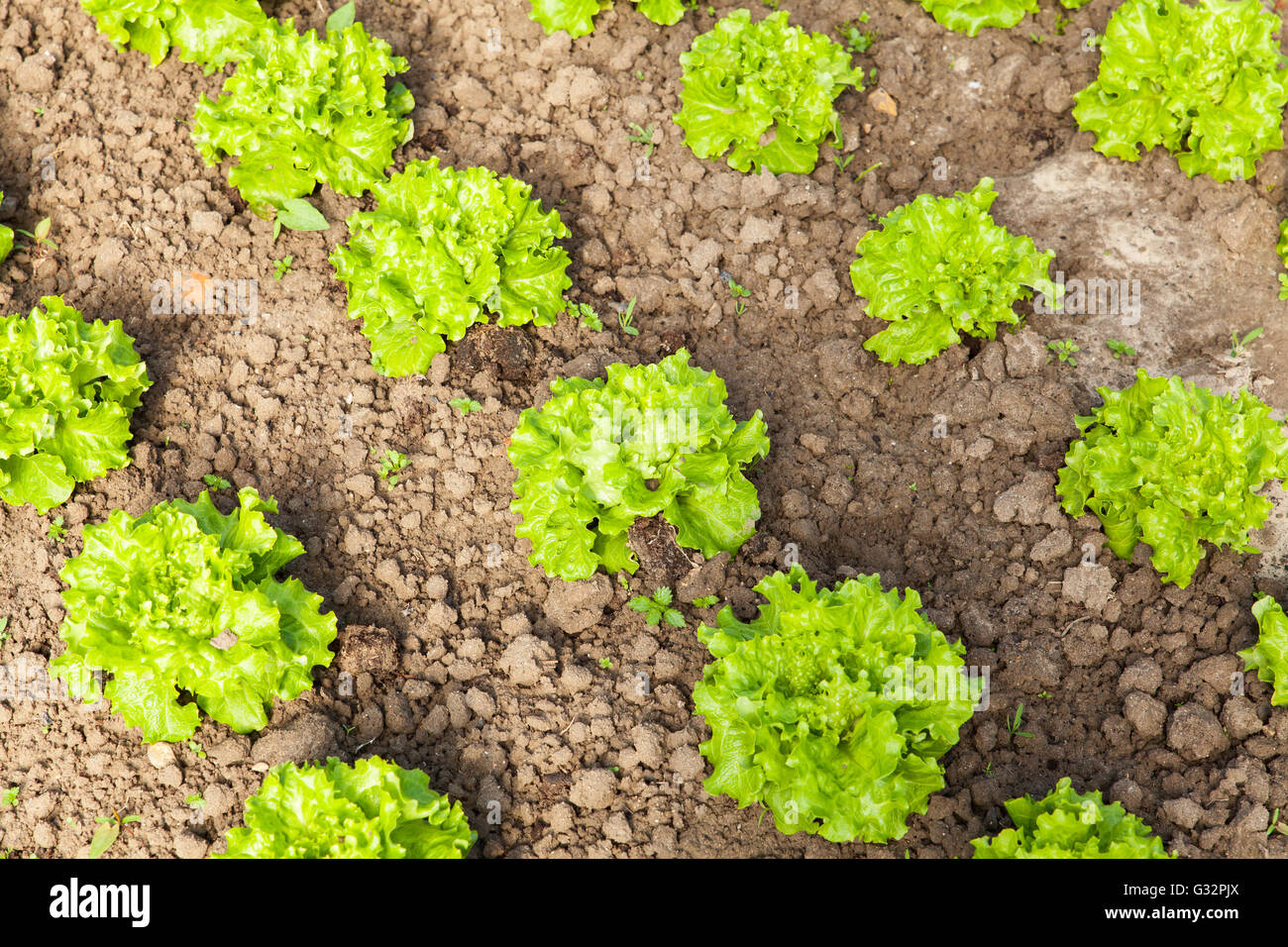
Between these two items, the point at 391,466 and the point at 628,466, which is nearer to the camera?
the point at 628,466

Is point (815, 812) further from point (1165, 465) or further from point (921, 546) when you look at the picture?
point (1165, 465)

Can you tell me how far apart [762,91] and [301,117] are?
2.85 meters

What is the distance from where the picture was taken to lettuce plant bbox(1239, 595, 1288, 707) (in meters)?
5.32

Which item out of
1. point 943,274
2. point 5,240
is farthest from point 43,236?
point 943,274

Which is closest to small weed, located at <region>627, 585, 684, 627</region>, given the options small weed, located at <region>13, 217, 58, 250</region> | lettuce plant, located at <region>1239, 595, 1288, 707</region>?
lettuce plant, located at <region>1239, 595, 1288, 707</region>

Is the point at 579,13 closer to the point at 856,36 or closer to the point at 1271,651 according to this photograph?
the point at 856,36

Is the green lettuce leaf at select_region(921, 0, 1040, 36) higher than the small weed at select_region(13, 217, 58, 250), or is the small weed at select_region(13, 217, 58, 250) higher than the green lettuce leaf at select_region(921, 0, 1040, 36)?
the green lettuce leaf at select_region(921, 0, 1040, 36)

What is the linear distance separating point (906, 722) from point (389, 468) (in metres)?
3.16

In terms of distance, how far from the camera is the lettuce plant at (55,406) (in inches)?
218

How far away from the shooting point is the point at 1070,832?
15.8ft

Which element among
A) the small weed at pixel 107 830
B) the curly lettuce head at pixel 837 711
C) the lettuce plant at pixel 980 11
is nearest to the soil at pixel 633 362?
the small weed at pixel 107 830

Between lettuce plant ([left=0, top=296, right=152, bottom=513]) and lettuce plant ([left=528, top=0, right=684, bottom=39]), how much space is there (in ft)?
11.5

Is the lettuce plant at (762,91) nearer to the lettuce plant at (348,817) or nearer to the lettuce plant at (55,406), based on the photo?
the lettuce plant at (55,406)

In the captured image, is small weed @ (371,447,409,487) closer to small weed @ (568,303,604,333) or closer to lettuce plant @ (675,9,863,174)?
small weed @ (568,303,604,333)
